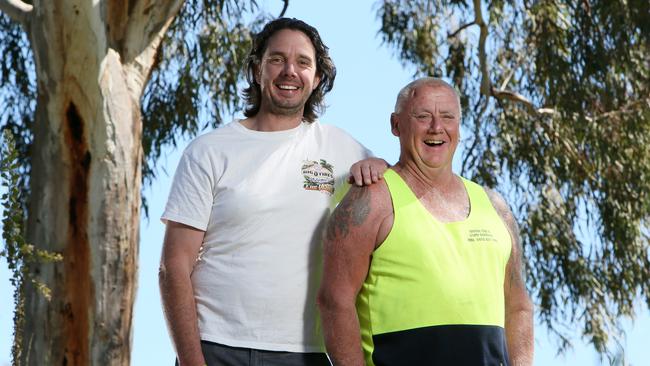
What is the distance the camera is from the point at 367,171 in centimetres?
287

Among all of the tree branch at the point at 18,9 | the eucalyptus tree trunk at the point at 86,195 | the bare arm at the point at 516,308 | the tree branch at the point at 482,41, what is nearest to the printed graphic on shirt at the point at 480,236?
the bare arm at the point at 516,308

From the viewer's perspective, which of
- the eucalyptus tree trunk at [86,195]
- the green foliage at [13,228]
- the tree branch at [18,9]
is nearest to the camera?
the green foliage at [13,228]

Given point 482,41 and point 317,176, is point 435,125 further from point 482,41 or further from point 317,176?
point 482,41

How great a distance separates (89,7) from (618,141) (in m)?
5.25

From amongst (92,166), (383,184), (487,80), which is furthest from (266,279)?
(487,80)

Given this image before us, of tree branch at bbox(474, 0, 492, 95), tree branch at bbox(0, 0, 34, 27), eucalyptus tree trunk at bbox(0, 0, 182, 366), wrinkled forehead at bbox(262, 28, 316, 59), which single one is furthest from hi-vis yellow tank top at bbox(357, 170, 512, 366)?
tree branch at bbox(474, 0, 492, 95)

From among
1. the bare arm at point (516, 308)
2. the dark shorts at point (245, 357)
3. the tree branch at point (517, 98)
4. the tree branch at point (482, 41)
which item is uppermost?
the tree branch at point (482, 41)

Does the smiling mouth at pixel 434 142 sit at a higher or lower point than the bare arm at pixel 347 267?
higher

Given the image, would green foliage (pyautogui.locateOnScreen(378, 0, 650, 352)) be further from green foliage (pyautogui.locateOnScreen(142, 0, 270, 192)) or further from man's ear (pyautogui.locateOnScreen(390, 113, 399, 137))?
man's ear (pyautogui.locateOnScreen(390, 113, 399, 137))

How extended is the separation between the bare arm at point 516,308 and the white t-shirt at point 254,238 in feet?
1.64

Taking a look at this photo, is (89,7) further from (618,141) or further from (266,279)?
(618,141)

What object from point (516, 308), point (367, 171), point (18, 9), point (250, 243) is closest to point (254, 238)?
point (250, 243)

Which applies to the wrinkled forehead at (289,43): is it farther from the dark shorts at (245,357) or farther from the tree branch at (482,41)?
the tree branch at (482,41)

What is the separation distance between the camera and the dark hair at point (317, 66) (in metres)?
3.09
